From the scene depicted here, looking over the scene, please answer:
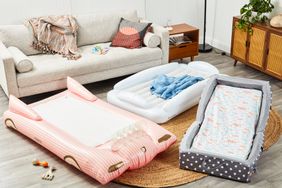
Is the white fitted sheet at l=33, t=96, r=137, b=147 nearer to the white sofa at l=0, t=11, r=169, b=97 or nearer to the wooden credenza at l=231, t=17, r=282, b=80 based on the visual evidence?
the white sofa at l=0, t=11, r=169, b=97

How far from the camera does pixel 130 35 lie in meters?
4.66

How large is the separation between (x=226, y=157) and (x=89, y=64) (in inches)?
80.0

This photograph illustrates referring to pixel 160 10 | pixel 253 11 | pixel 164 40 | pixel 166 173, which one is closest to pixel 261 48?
pixel 253 11

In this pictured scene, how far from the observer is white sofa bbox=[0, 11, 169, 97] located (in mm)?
3896

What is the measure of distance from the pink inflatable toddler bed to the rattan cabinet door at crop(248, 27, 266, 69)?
1947mm

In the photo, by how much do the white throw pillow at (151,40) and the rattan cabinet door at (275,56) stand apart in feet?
4.35

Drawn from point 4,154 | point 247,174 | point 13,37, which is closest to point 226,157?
point 247,174

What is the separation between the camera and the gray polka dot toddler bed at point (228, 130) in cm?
281

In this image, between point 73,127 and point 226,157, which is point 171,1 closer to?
point 73,127

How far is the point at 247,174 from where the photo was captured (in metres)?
2.77

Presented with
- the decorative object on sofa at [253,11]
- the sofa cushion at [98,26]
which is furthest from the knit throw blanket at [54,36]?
the decorative object on sofa at [253,11]

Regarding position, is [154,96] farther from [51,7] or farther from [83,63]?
[51,7]

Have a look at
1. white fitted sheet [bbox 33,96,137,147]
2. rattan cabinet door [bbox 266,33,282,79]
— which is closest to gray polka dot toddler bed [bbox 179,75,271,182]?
white fitted sheet [bbox 33,96,137,147]

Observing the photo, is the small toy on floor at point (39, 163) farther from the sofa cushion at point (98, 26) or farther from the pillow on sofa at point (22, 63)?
the sofa cushion at point (98, 26)
